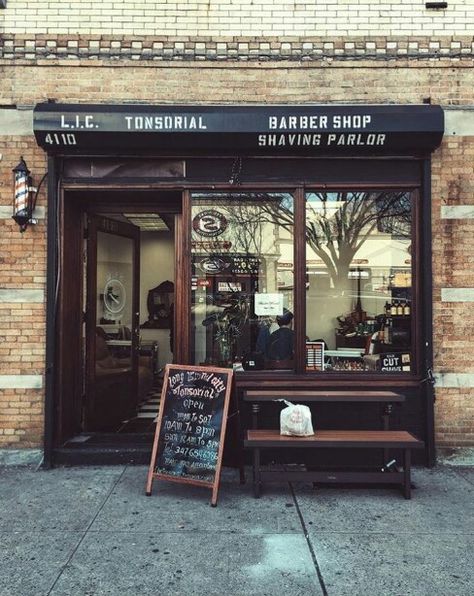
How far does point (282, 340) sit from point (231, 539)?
2577 millimetres

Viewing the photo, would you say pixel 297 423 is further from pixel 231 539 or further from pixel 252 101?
pixel 252 101

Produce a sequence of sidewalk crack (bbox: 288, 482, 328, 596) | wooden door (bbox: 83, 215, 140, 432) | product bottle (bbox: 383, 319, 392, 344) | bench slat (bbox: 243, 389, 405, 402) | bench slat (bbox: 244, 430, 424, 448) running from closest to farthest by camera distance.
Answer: sidewalk crack (bbox: 288, 482, 328, 596) < bench slat (bbox: 244, 430, 424, 448) < bench slat (bbox: 243, 389, 405, 402) < product bottle (bbox: 383, 319, 392, 344) < wooden door (bbox: 83, 215, 140, 432)

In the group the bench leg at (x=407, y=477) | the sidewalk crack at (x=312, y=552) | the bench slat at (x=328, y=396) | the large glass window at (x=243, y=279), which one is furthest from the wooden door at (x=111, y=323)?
the bench leg at (x=407, y=477)

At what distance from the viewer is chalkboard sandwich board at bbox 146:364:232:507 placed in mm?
4996

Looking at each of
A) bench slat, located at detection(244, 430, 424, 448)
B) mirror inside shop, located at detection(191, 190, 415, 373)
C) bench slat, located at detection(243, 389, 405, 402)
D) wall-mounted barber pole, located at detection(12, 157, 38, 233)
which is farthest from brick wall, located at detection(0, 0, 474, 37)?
bench slat, located at detection(244, 430, 424, 448)

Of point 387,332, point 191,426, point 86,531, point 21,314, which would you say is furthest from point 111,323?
point 387,332

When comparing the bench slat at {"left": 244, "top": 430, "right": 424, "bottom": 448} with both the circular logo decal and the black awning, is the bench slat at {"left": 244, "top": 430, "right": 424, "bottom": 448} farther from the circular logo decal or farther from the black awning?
the black awning

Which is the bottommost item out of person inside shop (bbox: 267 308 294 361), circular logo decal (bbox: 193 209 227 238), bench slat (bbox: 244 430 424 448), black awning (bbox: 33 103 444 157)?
bench slat (bbox: 244 430 424 448)

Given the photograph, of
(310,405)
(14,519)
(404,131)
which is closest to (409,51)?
(404,131)

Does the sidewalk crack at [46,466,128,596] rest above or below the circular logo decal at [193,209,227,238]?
below

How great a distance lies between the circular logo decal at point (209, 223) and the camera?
6316 millimetres

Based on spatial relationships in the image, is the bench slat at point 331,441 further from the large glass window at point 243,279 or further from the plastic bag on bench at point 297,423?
the large glass window at point 243,279

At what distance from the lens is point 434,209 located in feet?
20.1

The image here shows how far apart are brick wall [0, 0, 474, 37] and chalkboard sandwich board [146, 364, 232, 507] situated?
395 cm
